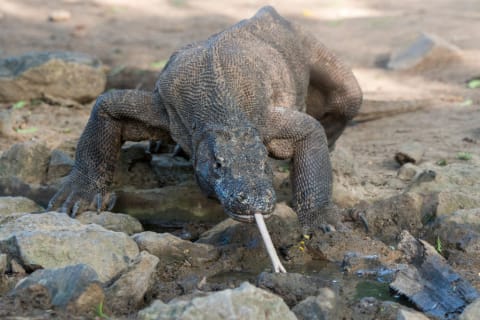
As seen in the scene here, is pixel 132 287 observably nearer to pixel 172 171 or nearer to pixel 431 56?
pixel 172 171

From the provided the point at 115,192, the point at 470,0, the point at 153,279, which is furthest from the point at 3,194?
the point at 470,0

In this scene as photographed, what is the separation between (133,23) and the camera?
39.5 ft

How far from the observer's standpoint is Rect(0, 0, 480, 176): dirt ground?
23.6 feet

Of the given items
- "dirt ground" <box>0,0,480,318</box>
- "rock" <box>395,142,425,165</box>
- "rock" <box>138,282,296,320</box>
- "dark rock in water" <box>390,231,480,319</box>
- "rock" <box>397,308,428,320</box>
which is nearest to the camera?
"rock" <box>138,282,296,320</box>

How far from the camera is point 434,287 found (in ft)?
12.4

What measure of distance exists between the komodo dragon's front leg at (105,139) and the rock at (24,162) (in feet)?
1.16

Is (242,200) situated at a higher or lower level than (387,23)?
higher

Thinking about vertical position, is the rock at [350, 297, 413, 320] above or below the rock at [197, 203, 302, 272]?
above

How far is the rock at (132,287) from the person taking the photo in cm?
339

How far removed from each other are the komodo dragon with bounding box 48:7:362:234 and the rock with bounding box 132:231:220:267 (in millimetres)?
333

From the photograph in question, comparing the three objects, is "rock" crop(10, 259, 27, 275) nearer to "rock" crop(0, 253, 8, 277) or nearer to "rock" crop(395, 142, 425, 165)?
"rock" crop(0, 253, 8, 277)

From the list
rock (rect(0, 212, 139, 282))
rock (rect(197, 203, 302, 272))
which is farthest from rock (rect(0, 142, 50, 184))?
rock (rect(0, 212, 139, 282))

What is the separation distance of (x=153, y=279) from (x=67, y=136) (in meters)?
3.48

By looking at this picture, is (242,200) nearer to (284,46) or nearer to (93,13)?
(284,46)
